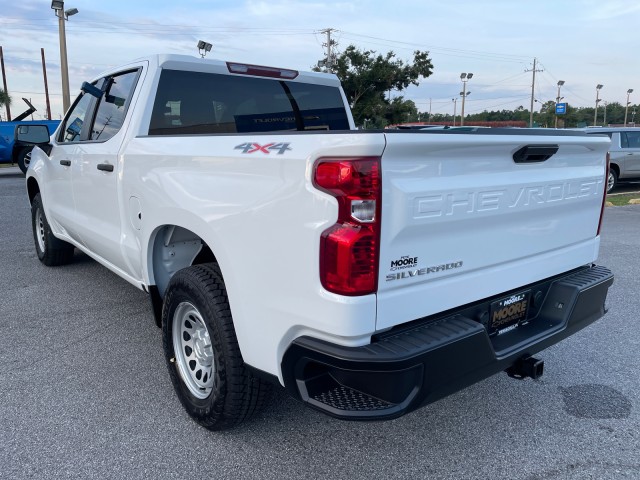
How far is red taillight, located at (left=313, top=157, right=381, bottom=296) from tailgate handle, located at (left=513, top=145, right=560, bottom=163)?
0.88 meters

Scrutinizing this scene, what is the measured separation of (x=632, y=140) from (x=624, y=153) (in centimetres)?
50

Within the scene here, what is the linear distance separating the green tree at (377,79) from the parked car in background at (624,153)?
1640 centimetres

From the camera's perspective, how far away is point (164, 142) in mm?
3043

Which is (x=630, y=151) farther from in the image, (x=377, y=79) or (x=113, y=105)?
(x=377, y=79)

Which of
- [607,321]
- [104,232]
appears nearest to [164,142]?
[104,232]

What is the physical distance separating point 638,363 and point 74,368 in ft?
12.6

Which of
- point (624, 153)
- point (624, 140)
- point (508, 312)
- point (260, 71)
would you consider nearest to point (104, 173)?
point (260, 71)

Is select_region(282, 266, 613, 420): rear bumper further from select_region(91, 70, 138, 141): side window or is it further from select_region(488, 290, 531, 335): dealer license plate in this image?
select_region(91, 70, 138, 141): side window

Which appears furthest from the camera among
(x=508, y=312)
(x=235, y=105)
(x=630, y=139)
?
(x=630, y=139)

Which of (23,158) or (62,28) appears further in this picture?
(62,28)

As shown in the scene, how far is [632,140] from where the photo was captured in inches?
549

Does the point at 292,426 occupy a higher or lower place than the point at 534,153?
lower

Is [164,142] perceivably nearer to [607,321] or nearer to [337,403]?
[337,403]

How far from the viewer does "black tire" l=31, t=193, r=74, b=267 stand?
5828 millimetres
